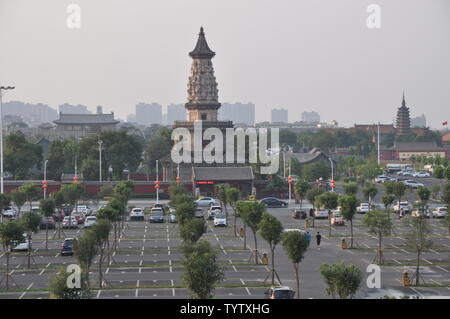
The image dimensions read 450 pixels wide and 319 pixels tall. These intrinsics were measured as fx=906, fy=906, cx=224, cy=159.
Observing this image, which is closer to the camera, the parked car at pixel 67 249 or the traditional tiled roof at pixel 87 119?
the parked car at pixel 67 249

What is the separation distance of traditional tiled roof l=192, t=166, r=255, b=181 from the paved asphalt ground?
19.4 meters

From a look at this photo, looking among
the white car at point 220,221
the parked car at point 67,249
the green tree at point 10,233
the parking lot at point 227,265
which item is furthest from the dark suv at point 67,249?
the white car at point 220,221

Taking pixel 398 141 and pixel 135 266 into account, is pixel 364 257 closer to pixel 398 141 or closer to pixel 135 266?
pixel 135 266

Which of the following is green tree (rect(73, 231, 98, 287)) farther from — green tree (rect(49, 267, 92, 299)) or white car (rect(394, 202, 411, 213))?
white car (rect(394, 202, 411, 213))

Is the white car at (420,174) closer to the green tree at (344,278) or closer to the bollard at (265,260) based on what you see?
the bollard at (265,260)

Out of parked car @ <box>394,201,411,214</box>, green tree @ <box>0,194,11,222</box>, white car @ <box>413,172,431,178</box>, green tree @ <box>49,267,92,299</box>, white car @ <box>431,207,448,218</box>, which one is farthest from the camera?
white car @ <box>413,172,431,178</box>

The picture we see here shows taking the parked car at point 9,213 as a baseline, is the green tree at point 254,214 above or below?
above

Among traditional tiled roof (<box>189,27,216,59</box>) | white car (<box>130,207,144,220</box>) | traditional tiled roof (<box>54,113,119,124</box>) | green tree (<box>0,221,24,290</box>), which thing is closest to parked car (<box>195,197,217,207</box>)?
white car (<box>130,207,144,220</box>)

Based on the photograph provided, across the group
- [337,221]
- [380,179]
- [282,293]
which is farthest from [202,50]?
[282,293]

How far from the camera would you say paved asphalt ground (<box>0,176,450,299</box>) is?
26177 mm

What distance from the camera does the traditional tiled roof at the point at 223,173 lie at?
62438 millimetres

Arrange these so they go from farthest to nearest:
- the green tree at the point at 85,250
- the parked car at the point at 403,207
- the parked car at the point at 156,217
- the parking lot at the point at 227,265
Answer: the parked car at the point at 403,207 → the parked car at the point at 156,217 → the parking lot at the point at 227,265 → the green tree at the point at 85,250
